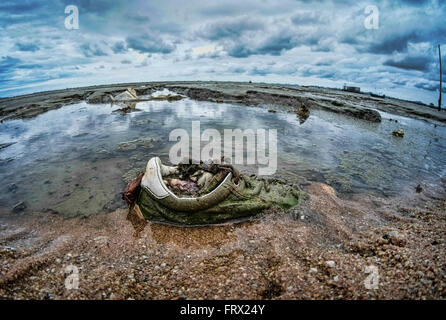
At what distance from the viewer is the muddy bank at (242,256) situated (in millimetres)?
3387

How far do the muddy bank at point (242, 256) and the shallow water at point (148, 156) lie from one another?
136cm

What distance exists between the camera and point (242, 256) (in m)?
4.33
